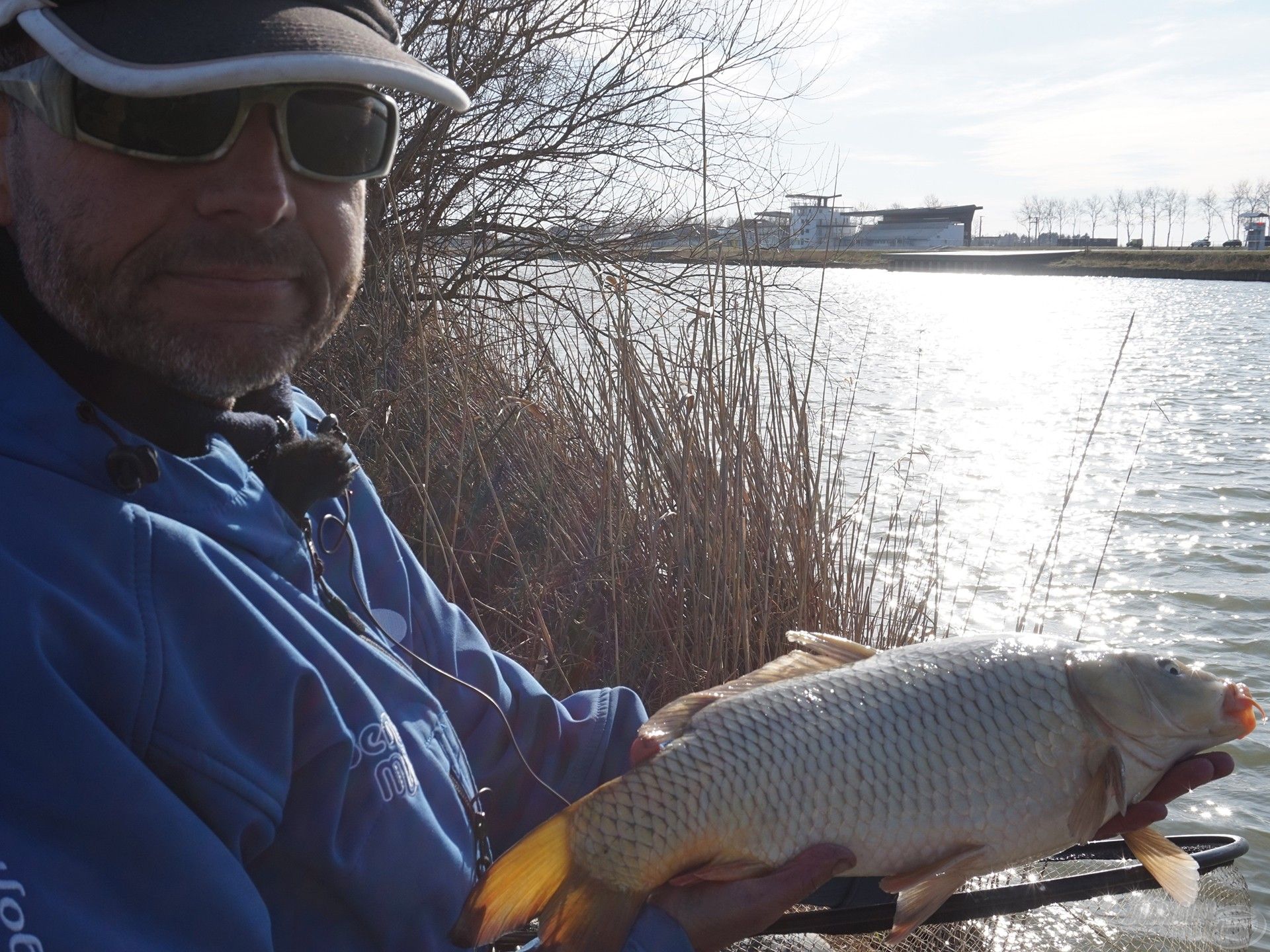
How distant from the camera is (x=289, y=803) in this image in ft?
3.36

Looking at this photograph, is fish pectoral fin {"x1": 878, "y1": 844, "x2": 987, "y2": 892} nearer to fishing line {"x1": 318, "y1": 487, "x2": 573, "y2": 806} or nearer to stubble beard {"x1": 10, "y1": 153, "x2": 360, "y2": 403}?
fishing line {"x1": 318, "y1": 487, "x2": 573, "y2": 806}

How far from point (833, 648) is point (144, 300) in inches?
39.2

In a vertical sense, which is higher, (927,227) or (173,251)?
(927,227)

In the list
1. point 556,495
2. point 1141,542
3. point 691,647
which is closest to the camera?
point 691,647

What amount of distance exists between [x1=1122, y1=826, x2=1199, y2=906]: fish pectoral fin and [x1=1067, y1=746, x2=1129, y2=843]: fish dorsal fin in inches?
3.1

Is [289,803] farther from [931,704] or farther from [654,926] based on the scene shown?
[931,704]

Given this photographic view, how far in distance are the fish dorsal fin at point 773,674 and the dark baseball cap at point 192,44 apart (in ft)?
2.84

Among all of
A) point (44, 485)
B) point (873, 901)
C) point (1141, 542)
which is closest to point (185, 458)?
point (44, 485)

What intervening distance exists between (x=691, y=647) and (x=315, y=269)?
2050mm

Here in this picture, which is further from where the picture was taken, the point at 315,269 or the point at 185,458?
the point at 315,269

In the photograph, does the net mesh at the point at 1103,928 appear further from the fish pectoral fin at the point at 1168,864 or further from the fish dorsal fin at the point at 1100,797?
the fish dorsal fin at the point at 1100,797

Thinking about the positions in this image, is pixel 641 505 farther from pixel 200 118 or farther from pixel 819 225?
pixel 200 118

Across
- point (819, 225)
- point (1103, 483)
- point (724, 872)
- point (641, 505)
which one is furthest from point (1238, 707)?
point (1103, 483)

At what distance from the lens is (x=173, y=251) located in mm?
1084
